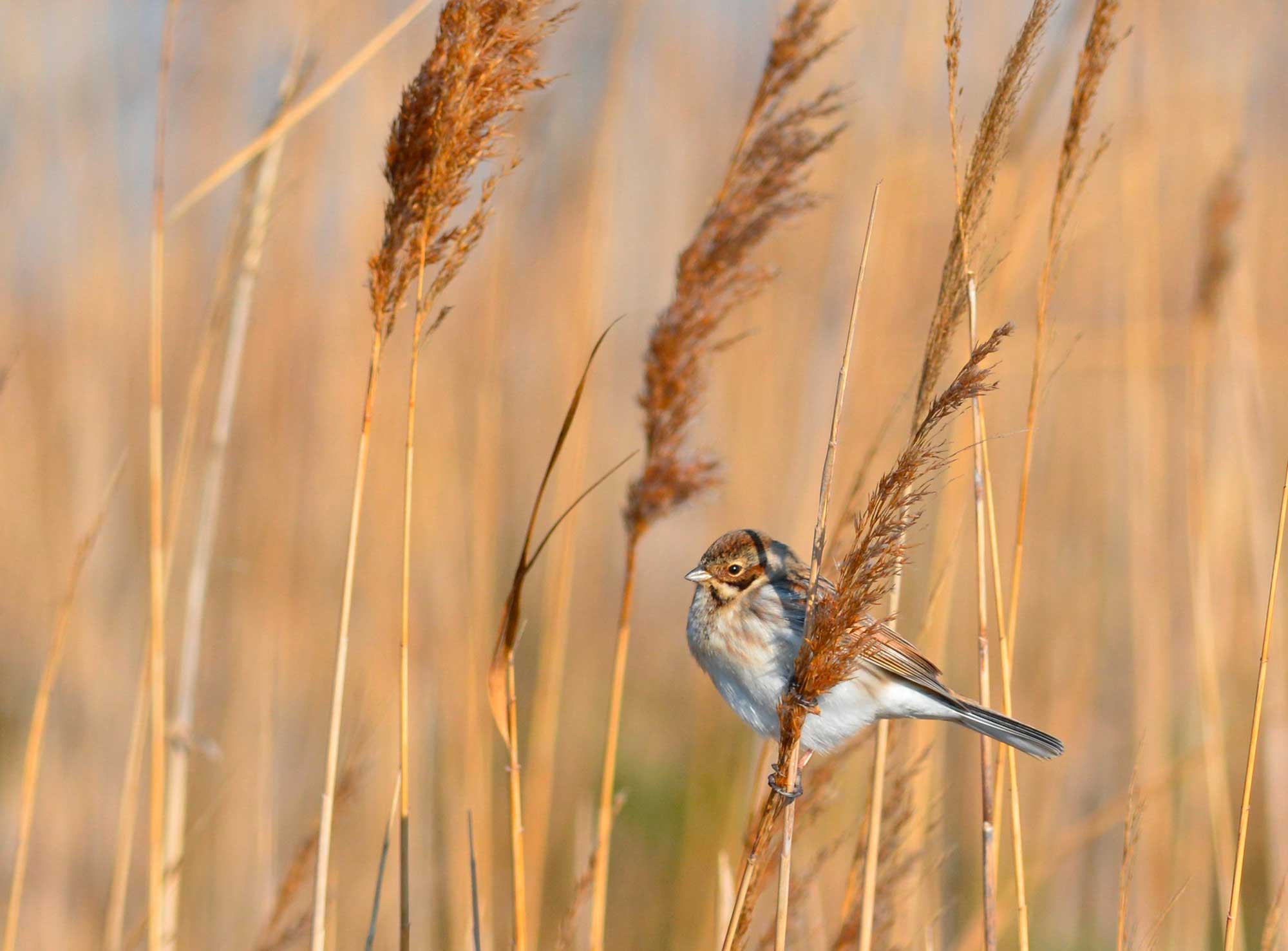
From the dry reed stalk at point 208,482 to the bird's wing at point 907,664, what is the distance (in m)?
1.32

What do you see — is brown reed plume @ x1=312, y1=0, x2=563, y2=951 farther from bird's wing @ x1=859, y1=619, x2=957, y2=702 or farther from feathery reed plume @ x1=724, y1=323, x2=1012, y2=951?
bird's wing @ x1=859, y1=619, x2=957, y2=702

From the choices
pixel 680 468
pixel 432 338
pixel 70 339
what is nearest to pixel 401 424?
pixel 432 338

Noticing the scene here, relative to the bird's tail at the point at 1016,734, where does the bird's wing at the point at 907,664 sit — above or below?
above

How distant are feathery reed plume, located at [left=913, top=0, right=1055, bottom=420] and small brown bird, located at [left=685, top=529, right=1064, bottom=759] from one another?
22.9 inches

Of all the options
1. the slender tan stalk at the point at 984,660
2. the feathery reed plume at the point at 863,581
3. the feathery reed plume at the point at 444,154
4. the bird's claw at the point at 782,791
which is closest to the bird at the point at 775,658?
the slender tan stalk at the point at 984,660

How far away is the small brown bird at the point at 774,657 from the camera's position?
84.2 inches

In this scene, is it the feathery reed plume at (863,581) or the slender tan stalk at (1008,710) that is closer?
the feathery reed plume at (863,581)

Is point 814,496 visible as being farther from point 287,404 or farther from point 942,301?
point 287,404

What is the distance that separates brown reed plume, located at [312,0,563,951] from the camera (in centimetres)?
155

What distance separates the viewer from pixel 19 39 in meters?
3.32

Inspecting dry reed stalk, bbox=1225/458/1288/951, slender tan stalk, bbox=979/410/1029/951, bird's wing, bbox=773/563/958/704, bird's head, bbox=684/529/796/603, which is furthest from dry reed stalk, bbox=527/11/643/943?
dry reed stalk, bbox=1225/458/1288/951

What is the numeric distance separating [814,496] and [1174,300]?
3.54 meters

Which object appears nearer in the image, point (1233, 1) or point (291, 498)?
point (1233, 1)

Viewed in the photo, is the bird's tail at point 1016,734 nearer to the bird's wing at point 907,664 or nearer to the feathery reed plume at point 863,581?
the bird's wing at point 907,664
